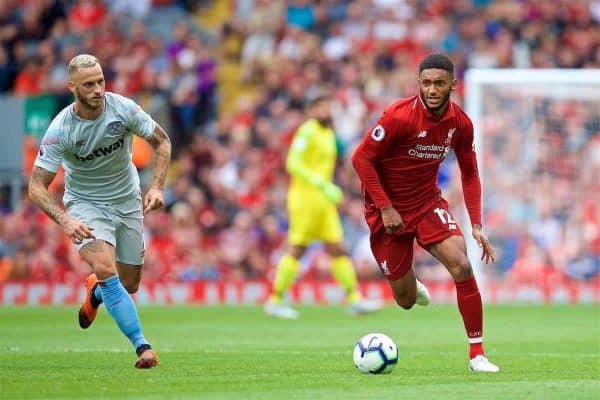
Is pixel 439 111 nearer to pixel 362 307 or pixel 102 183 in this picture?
pixel 102 183

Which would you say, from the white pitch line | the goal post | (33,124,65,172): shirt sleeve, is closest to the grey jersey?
(33,124,65,172): shirt sleeve

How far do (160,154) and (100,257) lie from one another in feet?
3.33

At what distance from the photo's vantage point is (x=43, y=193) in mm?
10672

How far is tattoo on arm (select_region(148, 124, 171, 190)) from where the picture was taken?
35.9ft

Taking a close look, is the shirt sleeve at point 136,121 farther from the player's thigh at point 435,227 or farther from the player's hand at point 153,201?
the player's thigh at point 435,227

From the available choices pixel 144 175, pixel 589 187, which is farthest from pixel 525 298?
pixel 144 175

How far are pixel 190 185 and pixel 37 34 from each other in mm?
6278

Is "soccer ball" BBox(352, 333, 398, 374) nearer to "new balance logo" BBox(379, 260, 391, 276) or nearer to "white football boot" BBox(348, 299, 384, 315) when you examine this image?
"new balance logo" BBox(379, 260, 391, 276)

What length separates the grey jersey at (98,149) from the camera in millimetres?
10766

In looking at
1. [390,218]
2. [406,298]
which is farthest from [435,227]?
[406,298]

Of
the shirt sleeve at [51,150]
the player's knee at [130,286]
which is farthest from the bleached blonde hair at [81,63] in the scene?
the player's knee at [130,286]

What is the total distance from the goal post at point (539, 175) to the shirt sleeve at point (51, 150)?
12.9m

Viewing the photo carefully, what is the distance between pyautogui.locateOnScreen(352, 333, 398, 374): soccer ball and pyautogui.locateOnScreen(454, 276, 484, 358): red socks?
66cm

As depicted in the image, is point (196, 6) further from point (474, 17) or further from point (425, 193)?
point (425, 193)
